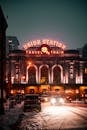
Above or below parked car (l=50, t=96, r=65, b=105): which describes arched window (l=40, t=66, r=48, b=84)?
above

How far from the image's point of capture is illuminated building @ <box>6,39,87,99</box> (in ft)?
274

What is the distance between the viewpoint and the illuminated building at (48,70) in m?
83.4

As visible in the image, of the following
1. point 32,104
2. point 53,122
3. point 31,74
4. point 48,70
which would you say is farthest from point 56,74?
point 53,122

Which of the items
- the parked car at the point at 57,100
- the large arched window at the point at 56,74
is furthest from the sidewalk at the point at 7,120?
the large arched window at the point at 56,74

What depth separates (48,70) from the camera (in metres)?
85.7

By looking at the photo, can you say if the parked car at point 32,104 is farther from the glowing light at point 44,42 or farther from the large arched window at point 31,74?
the glowing light at point 44,42

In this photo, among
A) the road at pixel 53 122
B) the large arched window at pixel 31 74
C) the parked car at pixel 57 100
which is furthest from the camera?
the large arched window at pixel 31 74

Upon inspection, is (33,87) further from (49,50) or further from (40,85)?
(49,50)

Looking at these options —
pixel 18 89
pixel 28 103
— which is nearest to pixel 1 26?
pixel 28 103

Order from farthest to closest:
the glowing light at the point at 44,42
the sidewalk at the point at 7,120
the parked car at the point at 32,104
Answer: the glowing light at the point at 44,42, the parked car at the point at 32,104, the sidewalk at the point at 7,120

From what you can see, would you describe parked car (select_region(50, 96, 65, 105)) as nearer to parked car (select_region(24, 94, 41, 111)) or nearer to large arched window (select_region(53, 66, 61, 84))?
parked car (select_region(24, 94, 41, 111))

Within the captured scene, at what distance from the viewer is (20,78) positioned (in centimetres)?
8350

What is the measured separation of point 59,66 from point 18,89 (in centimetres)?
1470

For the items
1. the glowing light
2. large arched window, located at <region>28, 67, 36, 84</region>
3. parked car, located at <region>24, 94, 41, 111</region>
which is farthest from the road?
the glowing light
